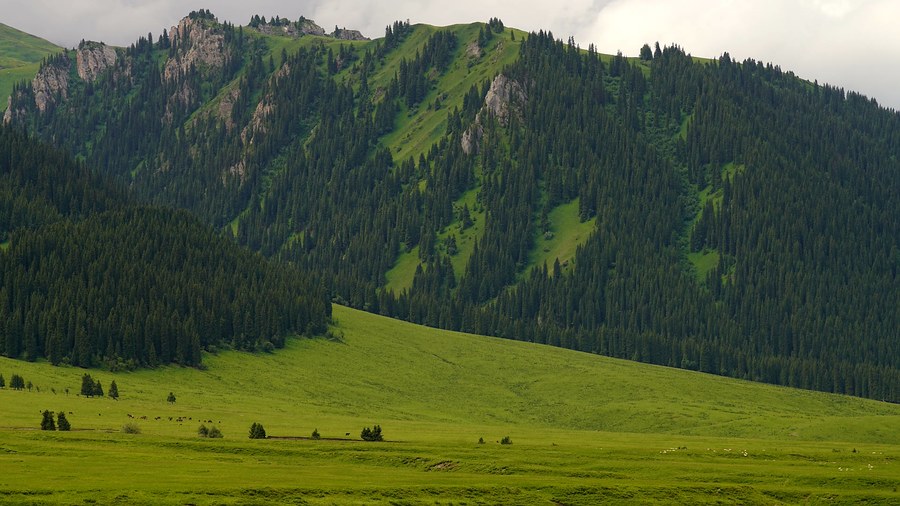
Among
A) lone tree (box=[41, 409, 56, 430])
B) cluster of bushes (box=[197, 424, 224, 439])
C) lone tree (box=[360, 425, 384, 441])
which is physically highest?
lone tree (box=[360, 425, 384, 441])

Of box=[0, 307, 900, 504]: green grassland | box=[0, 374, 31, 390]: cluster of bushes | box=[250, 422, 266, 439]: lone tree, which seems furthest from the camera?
box=[0, 374, 31, 390]: cluster of bushes

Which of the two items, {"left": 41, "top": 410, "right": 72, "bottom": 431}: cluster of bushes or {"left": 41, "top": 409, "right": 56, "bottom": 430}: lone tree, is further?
{"left": 41, "top": 410, "right": 72, "bottom": 431}: cluster of bushes

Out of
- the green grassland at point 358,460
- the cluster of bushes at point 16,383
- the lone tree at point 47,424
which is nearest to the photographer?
the green grassland at point 358,460

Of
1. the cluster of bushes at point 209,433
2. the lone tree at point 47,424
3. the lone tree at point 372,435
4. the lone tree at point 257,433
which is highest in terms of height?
the lone tree at point 372,435

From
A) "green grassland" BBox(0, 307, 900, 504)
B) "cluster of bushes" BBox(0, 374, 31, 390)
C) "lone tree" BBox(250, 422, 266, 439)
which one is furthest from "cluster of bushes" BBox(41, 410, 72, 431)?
"cluster of bushes" BBox(0, 374, 31, 390)

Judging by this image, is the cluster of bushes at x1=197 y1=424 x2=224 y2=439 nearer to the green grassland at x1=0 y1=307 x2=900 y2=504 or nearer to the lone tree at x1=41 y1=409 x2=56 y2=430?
the green grassland at x1=0 y1=307 x2=900 y2=504

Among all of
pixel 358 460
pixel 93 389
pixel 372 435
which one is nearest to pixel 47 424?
pixel 358 460

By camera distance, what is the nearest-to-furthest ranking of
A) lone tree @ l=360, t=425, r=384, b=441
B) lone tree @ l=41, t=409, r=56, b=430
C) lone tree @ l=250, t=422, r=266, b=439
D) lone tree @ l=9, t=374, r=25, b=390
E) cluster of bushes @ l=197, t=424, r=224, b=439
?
lone tree @ l=41, t=409, r=56, b=430
cluster of bushes @ l=197, t=424, r=224, b=439
lone tree @ l=250, t=422, r=266, b=439
lone tree @ l=360, t=425, r=384, b=441
lone tree @ l=9, t=374, r=25, b=390

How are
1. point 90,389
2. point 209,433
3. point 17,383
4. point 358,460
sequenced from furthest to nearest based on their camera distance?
point 90,389 → point 17,383 → point 209,433 → point 358,460

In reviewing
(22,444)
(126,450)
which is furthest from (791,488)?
(22,444)

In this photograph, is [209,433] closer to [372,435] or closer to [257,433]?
[257,433]

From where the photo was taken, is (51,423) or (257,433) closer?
(51,423)

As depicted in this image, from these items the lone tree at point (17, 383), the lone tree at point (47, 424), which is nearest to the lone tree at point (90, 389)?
the lone tree at point (17, 383)

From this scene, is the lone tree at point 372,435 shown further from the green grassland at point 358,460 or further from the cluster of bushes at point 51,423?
the cluster of bushes at point 51,423
